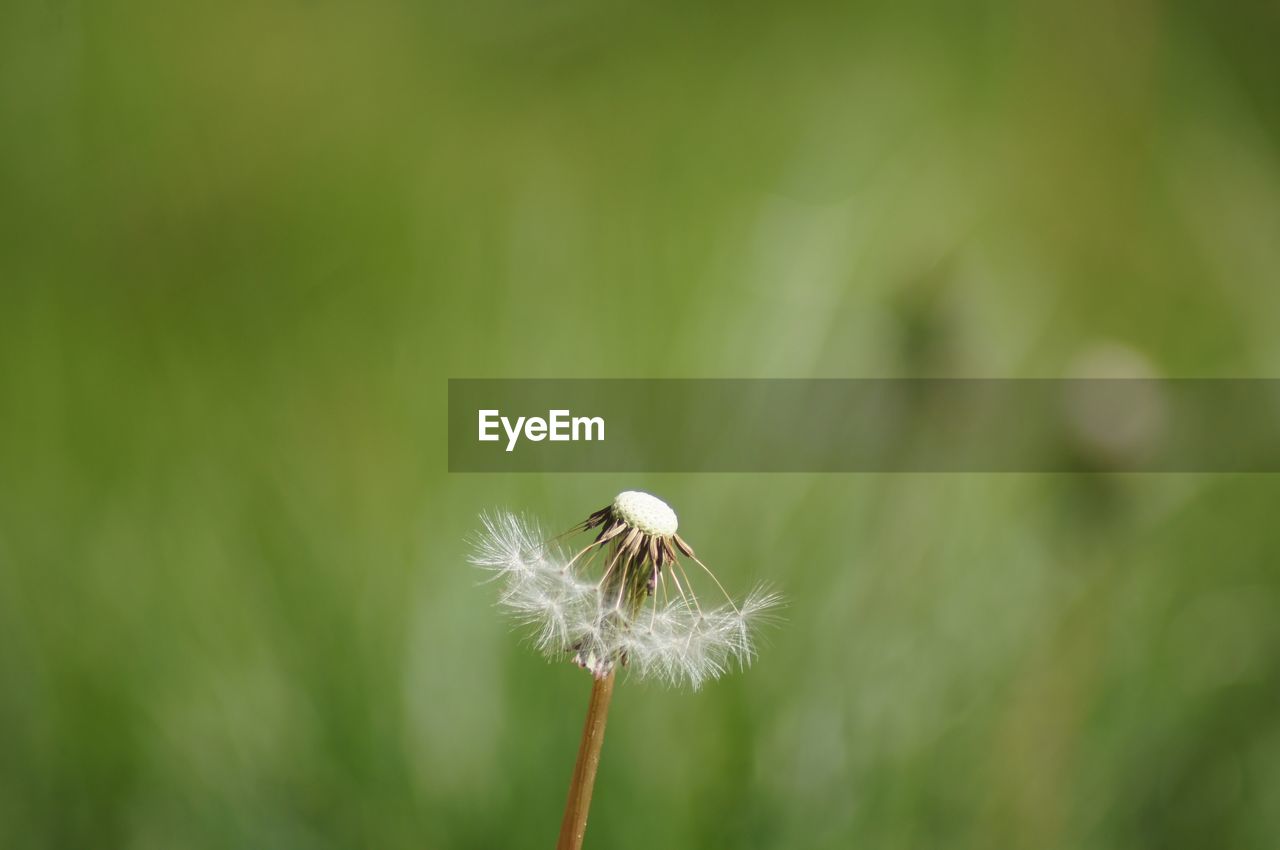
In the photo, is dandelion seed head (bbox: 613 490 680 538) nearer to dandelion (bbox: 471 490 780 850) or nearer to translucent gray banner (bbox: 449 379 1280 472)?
dandelion (bbox: 471 490 780 850)

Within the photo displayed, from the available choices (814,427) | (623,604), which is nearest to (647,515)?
(623,604)

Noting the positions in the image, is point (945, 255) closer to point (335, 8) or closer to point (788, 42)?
point (788, 42)

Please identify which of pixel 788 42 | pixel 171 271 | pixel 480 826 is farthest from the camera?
pixel 788 42

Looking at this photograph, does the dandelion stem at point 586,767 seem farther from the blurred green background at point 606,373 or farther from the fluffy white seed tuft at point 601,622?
the blurred green background at point 606,373

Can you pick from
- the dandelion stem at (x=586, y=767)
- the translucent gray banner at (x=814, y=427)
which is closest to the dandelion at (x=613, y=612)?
the dandelion stem at (x=586, y=767)

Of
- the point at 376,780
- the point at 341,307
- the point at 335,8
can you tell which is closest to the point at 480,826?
the point at 376,780

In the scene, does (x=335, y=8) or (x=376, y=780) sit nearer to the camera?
(x=376, y=780)
